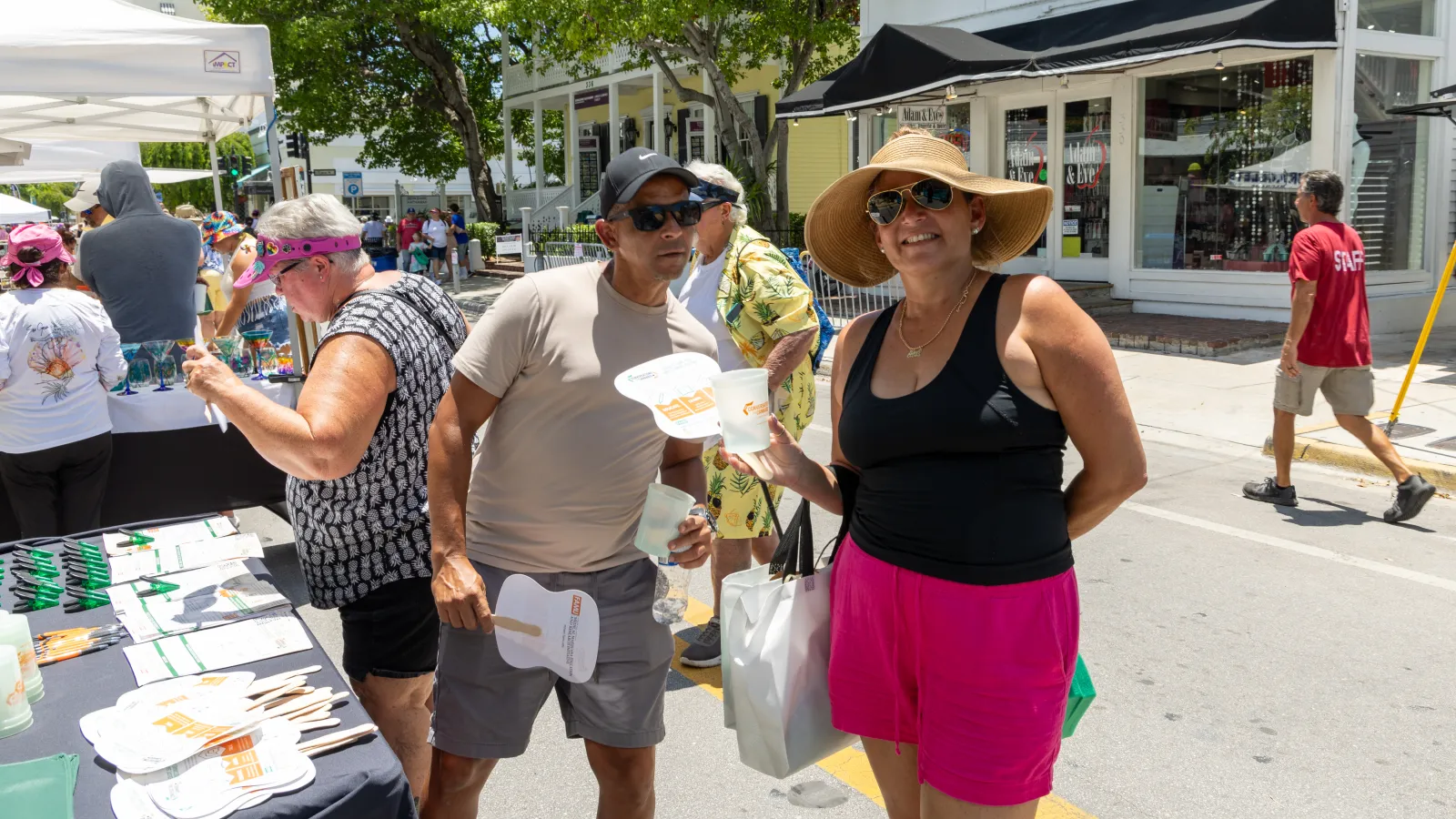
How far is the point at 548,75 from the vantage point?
3023 cm

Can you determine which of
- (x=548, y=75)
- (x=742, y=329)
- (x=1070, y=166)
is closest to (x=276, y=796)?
(x=742, y=329)

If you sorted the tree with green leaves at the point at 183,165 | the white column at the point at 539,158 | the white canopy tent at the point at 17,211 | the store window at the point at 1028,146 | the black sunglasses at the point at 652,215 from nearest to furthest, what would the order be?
the black sunglasses at the point at 652,215 → the store window at the point at 1028,146 → the white canopy tent at the point at 17,211 → the white column at the point at 539,158 → the tree with green leaves at the point at 183,165

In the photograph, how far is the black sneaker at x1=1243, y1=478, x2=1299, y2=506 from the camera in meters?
6.82

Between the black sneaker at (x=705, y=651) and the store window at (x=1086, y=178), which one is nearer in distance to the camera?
the black sneaker at (x=705, y=651)

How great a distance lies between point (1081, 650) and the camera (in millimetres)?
4641

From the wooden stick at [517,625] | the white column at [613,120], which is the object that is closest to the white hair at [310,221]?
the wooden stick at [517,625]

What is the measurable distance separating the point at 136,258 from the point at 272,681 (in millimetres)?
5107

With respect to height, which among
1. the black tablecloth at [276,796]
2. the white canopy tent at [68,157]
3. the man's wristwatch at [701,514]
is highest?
the white canopy tent at [68,157]

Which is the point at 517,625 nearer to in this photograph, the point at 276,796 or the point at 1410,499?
the point at 276,796

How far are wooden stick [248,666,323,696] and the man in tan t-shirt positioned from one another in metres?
0.32

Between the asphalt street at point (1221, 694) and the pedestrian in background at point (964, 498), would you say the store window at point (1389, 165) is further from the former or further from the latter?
the pedestrian in background at point (964, 498)

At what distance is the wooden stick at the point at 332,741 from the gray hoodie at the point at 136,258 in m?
5.24

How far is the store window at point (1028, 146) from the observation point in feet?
51.4

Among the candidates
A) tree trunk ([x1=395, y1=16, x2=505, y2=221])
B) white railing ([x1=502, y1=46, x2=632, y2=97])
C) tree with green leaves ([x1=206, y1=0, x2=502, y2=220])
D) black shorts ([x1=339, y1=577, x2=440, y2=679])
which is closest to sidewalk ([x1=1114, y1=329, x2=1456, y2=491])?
black shorts ([x1=339, y1=577, x2=440, y2=679])
